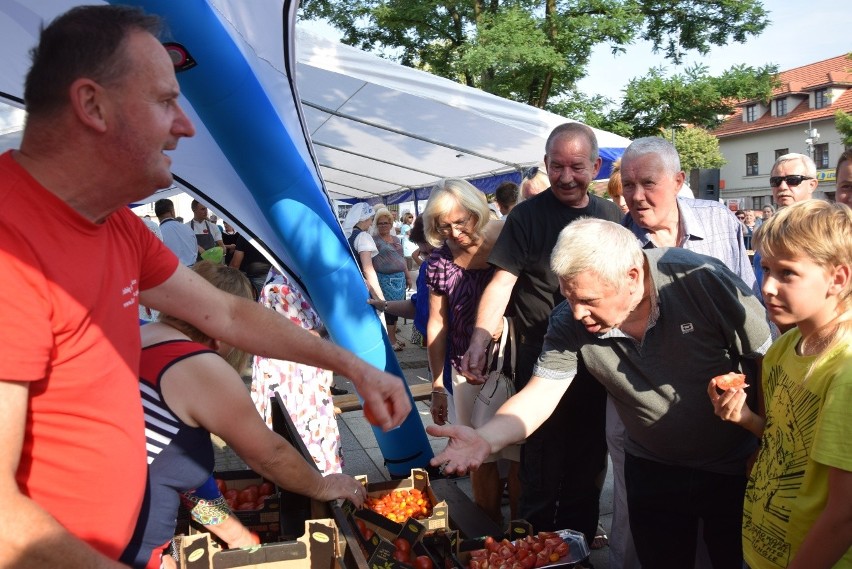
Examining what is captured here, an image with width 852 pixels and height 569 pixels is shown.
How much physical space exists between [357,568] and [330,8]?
18381 mm

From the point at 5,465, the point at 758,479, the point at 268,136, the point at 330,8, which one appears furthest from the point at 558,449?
the point at 330,8

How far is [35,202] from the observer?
126 centimetres

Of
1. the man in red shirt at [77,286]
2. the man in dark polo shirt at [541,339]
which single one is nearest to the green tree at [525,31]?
the man in dark polo shirt at [541,339]

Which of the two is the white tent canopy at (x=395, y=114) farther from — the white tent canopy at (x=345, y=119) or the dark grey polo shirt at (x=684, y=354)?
the dark grey polo shirt at (x=684, y=354)

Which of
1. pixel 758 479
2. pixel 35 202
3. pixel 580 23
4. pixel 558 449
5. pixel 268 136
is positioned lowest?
pixel 558 449

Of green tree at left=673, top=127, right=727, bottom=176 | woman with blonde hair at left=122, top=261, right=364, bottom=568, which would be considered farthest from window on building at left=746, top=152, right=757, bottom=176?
woman with blonde hair at left=122, top=261, right=364, bottom=568

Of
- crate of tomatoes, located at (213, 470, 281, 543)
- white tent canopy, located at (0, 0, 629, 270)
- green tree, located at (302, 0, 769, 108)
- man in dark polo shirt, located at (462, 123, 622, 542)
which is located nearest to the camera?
crate of tomatoes, located at (213, 470, 281, 543)

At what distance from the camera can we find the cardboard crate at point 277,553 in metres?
2.41

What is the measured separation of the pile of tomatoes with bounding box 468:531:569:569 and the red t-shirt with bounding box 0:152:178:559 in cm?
145

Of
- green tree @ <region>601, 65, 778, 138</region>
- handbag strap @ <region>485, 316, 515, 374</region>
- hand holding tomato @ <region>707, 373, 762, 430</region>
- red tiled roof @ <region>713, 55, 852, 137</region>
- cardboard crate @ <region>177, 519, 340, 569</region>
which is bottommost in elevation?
cardboard crate @ <region>177, 519, 340, 569</region>

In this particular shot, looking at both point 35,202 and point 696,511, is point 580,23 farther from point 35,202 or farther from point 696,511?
point 35,202

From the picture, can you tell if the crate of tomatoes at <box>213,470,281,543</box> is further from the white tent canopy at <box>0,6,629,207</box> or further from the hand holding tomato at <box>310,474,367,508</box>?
the white tent canopy at <box>0,6,629,207</box>

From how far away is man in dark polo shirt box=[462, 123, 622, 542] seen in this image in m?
3.57

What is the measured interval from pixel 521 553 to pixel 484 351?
1161 millimetres
